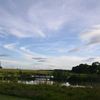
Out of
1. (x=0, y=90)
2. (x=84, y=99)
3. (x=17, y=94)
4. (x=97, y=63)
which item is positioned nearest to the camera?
(x=84, y=99)

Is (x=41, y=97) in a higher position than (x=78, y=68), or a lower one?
lower

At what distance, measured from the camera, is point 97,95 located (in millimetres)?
16844

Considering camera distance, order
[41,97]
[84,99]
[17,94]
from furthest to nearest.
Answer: [17,94] → [41,97] → [84,99]

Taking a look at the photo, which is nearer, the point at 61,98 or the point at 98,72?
the point at 61,98

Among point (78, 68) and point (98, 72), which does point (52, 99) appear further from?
point (78, 68)

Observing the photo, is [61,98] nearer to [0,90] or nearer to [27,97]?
[27,97]

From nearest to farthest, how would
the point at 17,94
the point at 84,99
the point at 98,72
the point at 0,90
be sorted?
the point at 84,99, the point at 17,94, the point at 0,90, the point at 98,72

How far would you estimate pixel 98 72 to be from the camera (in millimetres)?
92875

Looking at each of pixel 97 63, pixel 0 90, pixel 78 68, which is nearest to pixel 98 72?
pixel 97 63

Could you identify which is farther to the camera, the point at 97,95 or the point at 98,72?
the point at 98,72

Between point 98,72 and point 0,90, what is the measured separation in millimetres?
72972

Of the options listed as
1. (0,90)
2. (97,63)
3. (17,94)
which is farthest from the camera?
(97,63)

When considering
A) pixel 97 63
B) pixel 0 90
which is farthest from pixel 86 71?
pixel 0 90

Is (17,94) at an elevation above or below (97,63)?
below
